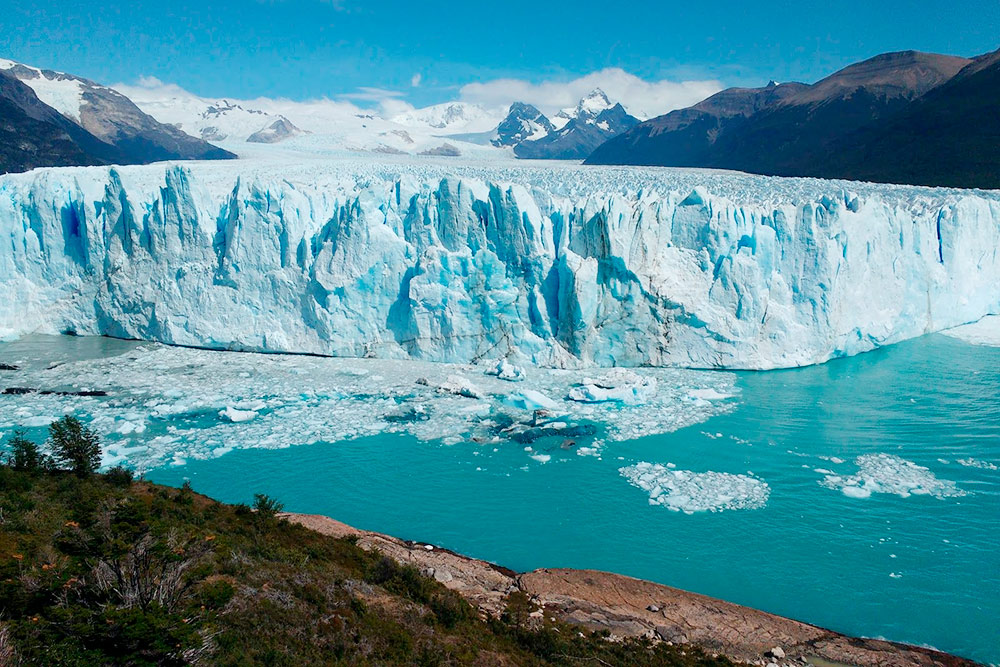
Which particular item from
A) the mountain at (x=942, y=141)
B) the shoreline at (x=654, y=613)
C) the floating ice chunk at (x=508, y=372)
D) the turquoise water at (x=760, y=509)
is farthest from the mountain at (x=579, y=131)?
the shoreline at (x=654, y=613)

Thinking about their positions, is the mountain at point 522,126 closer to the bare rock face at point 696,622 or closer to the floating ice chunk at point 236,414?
the floating ice chunk at point 236,414

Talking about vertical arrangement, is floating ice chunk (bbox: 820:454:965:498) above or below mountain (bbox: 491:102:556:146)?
below

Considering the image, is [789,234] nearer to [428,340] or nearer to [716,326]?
[716,326]

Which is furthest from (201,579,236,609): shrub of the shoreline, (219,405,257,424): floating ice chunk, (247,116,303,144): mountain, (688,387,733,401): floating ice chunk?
(247,116,303,144): mountain

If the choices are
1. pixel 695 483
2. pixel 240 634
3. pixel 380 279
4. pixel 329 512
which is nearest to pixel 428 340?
pixel 380 279

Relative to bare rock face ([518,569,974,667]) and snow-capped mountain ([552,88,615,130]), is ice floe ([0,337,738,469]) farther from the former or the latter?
snow-capped mountain ([552,88,615,130])
